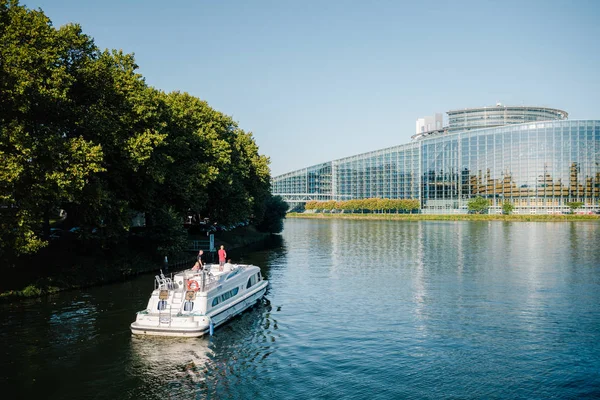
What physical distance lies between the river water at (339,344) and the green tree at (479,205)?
140795mm

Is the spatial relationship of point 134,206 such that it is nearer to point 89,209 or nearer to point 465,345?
point 89,209

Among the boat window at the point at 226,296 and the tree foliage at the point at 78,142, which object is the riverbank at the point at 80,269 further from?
the boat window at the point at 226,296

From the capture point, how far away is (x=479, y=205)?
19250 cm

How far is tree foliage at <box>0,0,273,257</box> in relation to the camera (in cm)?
4003

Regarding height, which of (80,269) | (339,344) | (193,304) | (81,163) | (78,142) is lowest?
(339,344)

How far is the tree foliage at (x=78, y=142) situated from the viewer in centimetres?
4003

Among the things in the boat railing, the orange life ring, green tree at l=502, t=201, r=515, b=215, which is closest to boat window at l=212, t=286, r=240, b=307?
the orange life ring

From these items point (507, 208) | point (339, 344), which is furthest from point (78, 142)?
point (507, 208)

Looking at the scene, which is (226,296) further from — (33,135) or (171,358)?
(33,135)

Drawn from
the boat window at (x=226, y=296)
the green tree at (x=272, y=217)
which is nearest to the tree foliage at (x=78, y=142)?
the boat window at (x=226, y=296)

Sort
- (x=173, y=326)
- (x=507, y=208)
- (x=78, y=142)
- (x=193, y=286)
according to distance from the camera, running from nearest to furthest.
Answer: (x=173, y=326) < (x=193, y=286) < (x=78, y=142) < (x=507, y=208)

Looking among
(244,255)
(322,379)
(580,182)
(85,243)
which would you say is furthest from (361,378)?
(580,182)

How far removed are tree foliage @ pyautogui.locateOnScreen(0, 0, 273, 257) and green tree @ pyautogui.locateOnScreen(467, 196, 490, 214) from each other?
149182 millimetres

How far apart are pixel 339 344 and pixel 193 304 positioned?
1084 centimetres
